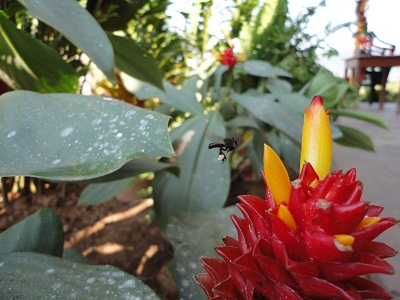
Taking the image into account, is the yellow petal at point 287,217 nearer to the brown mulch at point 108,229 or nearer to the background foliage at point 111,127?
the background foliage at point 111,127

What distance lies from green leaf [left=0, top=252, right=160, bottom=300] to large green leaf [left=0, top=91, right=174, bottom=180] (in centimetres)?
10

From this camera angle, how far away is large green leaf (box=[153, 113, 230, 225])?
2.21 feet

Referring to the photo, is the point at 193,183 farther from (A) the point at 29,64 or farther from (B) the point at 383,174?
(B) the point at 383,174

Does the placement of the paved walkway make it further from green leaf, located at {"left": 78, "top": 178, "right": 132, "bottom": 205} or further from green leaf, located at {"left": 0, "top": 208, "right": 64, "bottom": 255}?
green leaf, located at {"left": 78, "top": 178, "right": 132, "bottom": 205}

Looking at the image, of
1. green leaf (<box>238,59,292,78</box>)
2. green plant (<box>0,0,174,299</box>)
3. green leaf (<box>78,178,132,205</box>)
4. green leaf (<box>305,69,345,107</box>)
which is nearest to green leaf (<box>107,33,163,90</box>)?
green plant (<box>0,0,174,299</box>)

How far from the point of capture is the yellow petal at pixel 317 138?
0.24m

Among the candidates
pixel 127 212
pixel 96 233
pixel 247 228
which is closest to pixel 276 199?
pixel 247 228

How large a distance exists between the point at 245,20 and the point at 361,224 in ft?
4.37

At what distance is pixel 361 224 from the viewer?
22cm

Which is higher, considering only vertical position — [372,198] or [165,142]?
[165,142]

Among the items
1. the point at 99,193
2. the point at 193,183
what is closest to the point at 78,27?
the point at 193,183

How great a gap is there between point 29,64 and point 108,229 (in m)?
0.61

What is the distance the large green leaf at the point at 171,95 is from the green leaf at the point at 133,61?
308 millimetres

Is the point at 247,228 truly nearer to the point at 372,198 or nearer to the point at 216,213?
the point at 216,213
